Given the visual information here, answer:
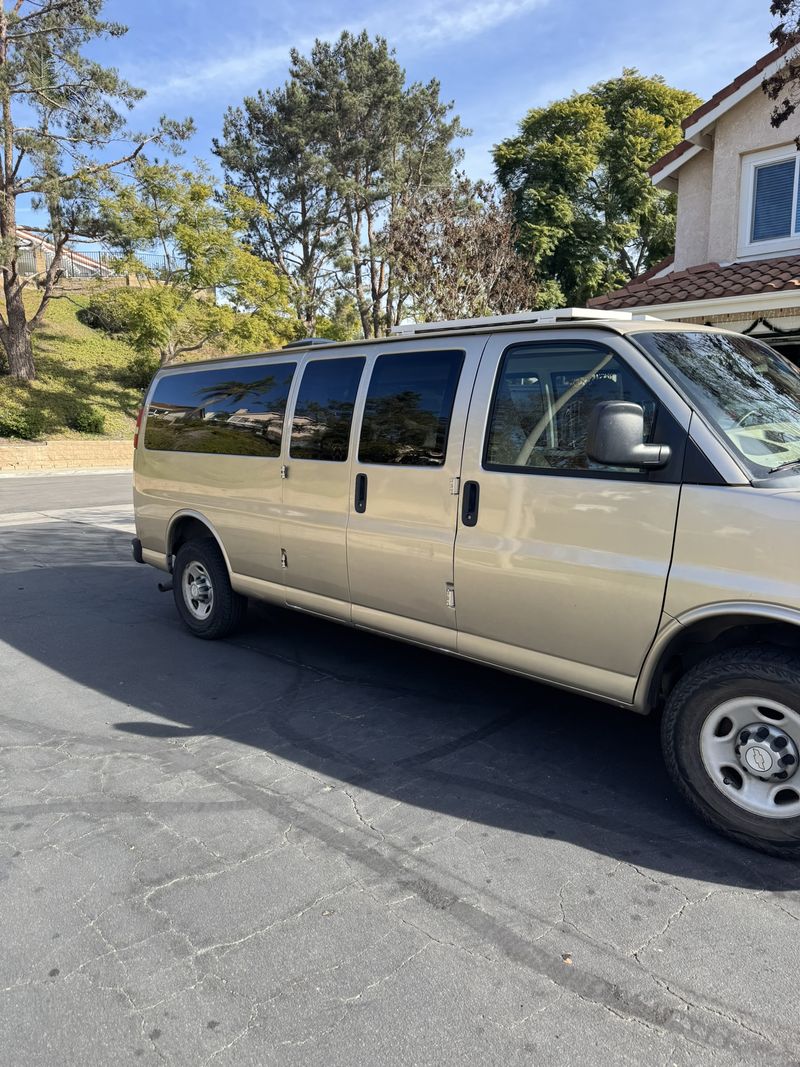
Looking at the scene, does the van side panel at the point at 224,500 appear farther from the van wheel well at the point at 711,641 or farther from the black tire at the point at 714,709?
the black tire at the point at 714,709

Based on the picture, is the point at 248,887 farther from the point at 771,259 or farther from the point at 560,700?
the point at 771,259

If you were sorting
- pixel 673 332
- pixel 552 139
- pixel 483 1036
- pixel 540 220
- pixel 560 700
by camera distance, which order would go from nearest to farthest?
1. pixel 483 1036
2. pixel 673 332
3. pixel 560 700
4. pixel 540 220
5. pixel 552 139

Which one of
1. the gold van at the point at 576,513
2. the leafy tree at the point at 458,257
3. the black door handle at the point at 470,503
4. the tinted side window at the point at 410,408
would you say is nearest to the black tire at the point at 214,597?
the gold van at the point at 576,513

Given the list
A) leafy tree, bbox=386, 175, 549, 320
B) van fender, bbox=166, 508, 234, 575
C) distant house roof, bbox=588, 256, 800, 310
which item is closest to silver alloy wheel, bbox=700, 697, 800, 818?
van fender, bbox=166, 508, 234, 575

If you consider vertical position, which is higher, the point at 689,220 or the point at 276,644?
the point at 689,220

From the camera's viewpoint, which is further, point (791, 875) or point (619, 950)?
point (791, 875)

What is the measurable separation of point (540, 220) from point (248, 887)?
29.6 metres

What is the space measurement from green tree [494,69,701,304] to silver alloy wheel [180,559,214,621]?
24368 mm

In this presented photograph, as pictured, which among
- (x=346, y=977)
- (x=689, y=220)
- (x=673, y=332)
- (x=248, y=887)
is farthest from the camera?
(x=689, y=220)

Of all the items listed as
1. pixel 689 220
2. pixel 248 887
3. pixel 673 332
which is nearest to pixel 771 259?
pixel 689 220

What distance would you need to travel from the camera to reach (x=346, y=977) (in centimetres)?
253

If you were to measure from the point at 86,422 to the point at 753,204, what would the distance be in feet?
77.9

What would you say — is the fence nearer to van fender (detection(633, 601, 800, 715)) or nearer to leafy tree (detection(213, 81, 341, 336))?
leafy tree (detection(213, 81, 341, 336))

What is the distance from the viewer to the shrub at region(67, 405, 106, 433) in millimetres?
28594
